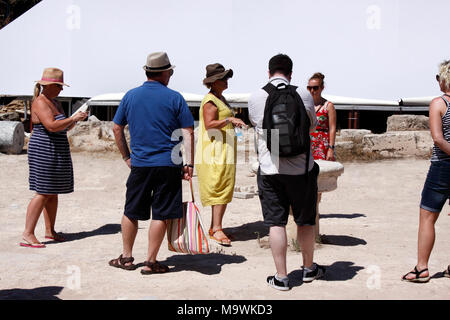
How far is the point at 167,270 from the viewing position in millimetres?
3963

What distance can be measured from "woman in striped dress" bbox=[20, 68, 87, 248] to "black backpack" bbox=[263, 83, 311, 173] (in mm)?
2084

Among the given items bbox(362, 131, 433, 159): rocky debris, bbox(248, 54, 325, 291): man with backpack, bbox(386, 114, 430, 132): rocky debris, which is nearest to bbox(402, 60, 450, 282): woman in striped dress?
bbox(248, 54, 325, 291): man with backpack

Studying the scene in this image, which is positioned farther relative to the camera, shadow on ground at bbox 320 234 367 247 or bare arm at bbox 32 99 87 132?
shadow on ground at bbox 320 234 367 247

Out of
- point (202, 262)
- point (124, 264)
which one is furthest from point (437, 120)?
point (124, 264)

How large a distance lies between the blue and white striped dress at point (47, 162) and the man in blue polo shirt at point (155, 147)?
1.22 metres

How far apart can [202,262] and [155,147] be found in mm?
1071

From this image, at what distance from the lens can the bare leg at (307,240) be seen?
3604 millimetres

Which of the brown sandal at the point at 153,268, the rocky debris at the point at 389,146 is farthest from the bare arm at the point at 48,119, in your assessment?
the rocky debris at the point at 389,146

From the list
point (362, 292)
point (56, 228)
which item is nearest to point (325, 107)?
point (362, 292)

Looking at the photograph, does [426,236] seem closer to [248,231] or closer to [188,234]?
[188,234]

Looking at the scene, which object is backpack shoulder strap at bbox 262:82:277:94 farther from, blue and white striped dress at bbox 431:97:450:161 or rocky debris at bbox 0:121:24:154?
rocky debris at bbox 0:121:24:154

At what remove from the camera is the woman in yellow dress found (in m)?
4.96

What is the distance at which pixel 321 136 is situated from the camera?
530 cm
